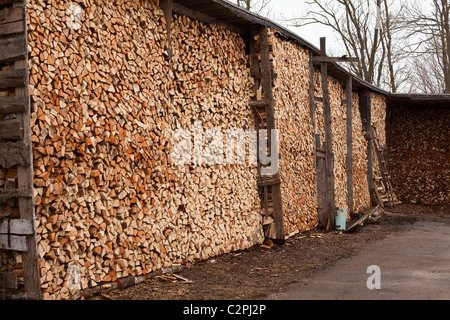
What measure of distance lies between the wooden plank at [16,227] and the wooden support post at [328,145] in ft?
26.3

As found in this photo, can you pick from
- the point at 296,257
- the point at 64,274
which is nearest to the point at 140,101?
the point at 64,274

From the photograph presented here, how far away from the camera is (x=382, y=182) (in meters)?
16.8

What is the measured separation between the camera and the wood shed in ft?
15.8

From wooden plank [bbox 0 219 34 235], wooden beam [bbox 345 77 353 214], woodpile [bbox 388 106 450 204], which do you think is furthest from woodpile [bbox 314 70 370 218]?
wooden plank [bbox 0 219 34 235]

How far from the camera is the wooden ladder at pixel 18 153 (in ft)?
15.4

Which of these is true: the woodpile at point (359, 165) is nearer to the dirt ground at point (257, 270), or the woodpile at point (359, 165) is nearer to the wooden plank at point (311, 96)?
the dirt ground at point (257, 270)

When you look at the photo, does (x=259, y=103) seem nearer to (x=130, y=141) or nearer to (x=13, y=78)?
(x=130, y=141)

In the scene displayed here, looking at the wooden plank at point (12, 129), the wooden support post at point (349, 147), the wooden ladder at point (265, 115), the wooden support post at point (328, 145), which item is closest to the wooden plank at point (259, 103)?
A: the wooden ladder at point (265, 115)

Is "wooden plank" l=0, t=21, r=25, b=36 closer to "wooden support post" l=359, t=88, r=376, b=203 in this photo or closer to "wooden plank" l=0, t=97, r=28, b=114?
"wooden plank" l=0, t=97, r=28, b=114

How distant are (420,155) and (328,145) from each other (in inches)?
282

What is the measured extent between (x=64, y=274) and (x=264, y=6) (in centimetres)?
1834

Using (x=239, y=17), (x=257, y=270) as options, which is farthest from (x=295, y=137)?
(x=257, y=270)

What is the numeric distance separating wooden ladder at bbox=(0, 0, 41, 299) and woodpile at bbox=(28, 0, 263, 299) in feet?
0.34

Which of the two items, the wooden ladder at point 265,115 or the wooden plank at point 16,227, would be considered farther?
the wooden ladder at point 265,115
